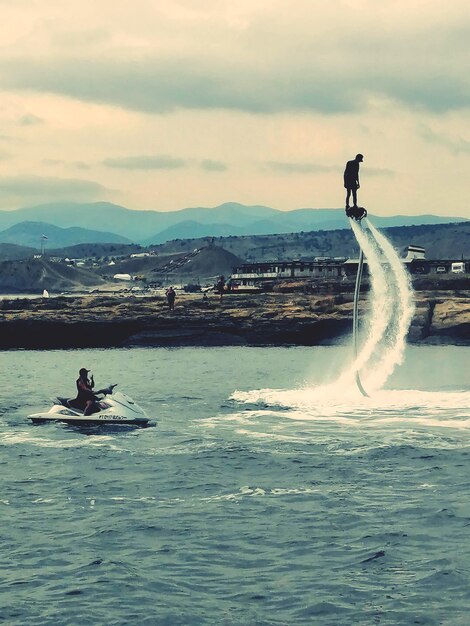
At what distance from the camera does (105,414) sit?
46.8m

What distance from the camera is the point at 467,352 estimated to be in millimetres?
100875

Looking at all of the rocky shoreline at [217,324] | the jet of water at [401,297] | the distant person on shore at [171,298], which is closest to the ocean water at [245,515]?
the jet of water at [401,297]

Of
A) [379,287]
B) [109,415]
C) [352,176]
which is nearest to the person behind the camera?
[352,176]

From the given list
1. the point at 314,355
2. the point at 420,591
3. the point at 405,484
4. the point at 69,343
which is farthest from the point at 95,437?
the point at 69,343

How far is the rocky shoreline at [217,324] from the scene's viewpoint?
119000mm

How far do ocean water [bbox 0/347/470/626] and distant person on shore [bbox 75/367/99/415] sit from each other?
1.26 meters

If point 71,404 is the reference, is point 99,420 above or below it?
below

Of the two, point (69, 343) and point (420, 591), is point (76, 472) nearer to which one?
point (420, 591)

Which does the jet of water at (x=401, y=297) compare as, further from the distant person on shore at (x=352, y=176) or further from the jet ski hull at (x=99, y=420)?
the jet ski hull at (x=99, y=420)

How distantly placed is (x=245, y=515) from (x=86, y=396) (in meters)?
19.8

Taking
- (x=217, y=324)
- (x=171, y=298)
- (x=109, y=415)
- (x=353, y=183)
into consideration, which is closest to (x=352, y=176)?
(x=353, y=183)

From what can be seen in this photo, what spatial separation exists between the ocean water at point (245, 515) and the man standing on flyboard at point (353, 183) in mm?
9784

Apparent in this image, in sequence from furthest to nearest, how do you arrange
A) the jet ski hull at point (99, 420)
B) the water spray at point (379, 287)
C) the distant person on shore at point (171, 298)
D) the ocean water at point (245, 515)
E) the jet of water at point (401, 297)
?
the distant person on shore at point (171, 298)
the jet of water at point (401, 297)
the water spray at point (379, 287)
the jet ski hull at point (99, 420)
the ocean water at point (245, 515)

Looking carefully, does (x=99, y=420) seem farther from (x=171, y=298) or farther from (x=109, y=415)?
(x=171, y=298)
